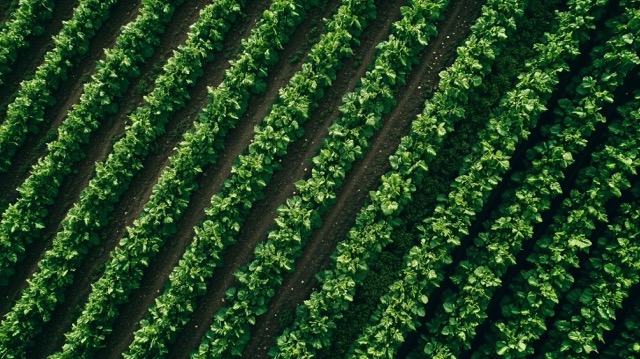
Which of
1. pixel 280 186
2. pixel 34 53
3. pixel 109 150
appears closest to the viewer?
pixel 280 186

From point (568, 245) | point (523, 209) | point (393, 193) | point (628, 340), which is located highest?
point (523, 209)

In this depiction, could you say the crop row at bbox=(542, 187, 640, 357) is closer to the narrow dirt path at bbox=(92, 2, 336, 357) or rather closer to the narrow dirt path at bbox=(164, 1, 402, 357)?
the narrow dirt path at bbox=(164, 1, 402, 357)

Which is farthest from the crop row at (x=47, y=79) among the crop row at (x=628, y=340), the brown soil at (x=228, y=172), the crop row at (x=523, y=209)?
the crop row at (x=628, y=340)

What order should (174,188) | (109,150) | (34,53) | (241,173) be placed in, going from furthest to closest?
(34,53) → (109,150) → (174,188) → (241,173)

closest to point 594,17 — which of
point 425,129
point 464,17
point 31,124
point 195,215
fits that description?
point 464,17

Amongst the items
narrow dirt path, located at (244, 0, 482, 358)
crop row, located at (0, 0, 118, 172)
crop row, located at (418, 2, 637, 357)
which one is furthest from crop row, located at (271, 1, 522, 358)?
crop row, located at (0, 0, 118, 172)

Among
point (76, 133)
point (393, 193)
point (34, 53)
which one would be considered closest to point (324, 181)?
point (393, 193)

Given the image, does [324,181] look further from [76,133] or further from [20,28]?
[20,28]
